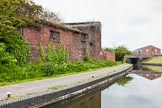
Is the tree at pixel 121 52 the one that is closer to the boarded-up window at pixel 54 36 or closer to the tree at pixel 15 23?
the boarded-up window at pixel 54 36

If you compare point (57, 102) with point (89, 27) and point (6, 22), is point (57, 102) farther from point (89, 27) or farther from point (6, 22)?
point (89, 27)

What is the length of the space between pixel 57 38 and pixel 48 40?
2.16 meters

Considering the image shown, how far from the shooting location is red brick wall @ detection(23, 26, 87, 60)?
23812mm

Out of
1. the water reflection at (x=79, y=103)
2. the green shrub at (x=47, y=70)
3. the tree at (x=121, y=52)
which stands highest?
the tree at (x=121, y=52)

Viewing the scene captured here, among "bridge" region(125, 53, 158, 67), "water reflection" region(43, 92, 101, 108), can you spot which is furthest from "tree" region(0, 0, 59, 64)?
"bridge" region(125, 53, 158, 67)

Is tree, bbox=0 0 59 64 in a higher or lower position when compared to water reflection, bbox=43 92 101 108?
higher

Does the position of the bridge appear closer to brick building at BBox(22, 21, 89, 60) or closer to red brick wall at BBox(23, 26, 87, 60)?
→ brick building at BBox(22, 21, 89, 60)

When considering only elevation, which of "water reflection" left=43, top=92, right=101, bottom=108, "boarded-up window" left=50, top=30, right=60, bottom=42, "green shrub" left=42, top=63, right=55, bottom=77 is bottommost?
"water reflection" left=43, top=92, right=101, bottom=108

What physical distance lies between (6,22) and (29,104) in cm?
945

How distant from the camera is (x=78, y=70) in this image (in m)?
28.2

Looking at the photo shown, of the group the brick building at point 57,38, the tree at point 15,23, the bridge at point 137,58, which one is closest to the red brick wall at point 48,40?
the brick building at point 57,38

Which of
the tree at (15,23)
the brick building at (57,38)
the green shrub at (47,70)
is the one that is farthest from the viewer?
the brick building at (57,38)

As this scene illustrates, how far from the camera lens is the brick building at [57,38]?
78.5 ft

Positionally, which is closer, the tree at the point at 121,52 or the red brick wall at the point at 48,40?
the red brick wall at the point at 48,40
